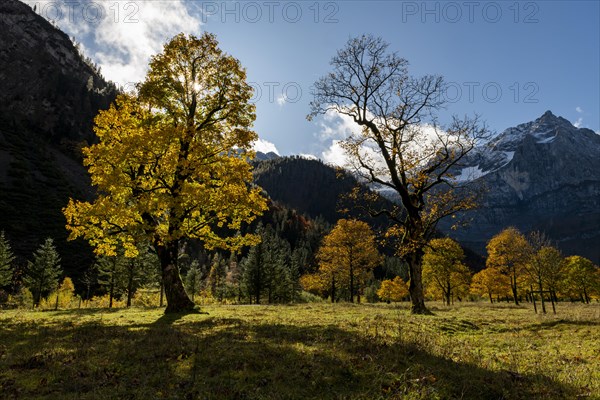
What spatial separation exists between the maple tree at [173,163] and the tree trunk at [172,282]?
6cm

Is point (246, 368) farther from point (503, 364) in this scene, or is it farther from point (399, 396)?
point (503, 364)

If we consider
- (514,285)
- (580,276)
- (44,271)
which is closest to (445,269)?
(514,285)

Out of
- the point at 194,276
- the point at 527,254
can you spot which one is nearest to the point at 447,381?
the point at 527,254

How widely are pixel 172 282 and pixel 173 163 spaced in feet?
24.2

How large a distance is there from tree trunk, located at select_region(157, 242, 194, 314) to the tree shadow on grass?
32.8ft

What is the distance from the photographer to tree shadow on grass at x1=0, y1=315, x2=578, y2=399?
6.87 meters

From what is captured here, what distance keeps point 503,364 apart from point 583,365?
2.31 meters

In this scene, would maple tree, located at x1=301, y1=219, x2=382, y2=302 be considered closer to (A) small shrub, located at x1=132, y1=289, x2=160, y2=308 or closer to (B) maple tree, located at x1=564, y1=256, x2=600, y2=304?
(A) small shrub, located at x1=132, y1=289, x2=160, y2=308

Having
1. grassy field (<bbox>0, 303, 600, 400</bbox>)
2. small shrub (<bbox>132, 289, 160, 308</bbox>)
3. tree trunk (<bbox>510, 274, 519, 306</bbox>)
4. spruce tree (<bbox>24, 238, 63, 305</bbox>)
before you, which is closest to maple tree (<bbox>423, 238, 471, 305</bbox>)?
tree trunk (<bbox>510, 274, 519, 306</bbox>)

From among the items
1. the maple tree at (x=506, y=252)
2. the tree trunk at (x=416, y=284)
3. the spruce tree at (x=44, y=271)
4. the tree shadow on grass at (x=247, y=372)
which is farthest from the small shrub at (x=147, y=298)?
the maple tree at (x=506, y=252)

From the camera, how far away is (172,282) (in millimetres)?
21516

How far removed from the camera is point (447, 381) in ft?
25.1

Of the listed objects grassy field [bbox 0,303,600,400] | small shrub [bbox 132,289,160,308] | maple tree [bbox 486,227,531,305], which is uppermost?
maple tree [bbox 486,227,531,305]

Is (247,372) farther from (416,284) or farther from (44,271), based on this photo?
(44,271)
